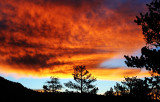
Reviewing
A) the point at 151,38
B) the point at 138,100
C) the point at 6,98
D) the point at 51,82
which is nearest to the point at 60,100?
the point at 6,98

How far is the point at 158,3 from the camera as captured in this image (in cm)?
1867

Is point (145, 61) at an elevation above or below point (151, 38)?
below

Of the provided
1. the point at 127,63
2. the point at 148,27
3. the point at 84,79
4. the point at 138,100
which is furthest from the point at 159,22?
the point at 84,79

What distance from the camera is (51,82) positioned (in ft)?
160

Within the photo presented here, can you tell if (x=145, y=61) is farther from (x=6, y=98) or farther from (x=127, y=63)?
(x=6, y=98)

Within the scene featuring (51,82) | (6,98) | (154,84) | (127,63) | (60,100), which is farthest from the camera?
(51,82)

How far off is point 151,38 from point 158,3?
4.02 meters

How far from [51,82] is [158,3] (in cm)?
3778

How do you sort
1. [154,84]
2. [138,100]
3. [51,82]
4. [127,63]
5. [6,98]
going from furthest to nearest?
[51,82] → [154,84] → [127,63] → [138,100] → [6,98]

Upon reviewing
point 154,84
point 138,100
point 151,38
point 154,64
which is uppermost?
point 151,38

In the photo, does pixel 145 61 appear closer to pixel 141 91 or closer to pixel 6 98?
pixel 141 91

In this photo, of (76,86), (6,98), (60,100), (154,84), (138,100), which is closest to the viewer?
(6,98)

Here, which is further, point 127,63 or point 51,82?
point 51,82

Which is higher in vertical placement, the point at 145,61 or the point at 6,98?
the point at 145,61
